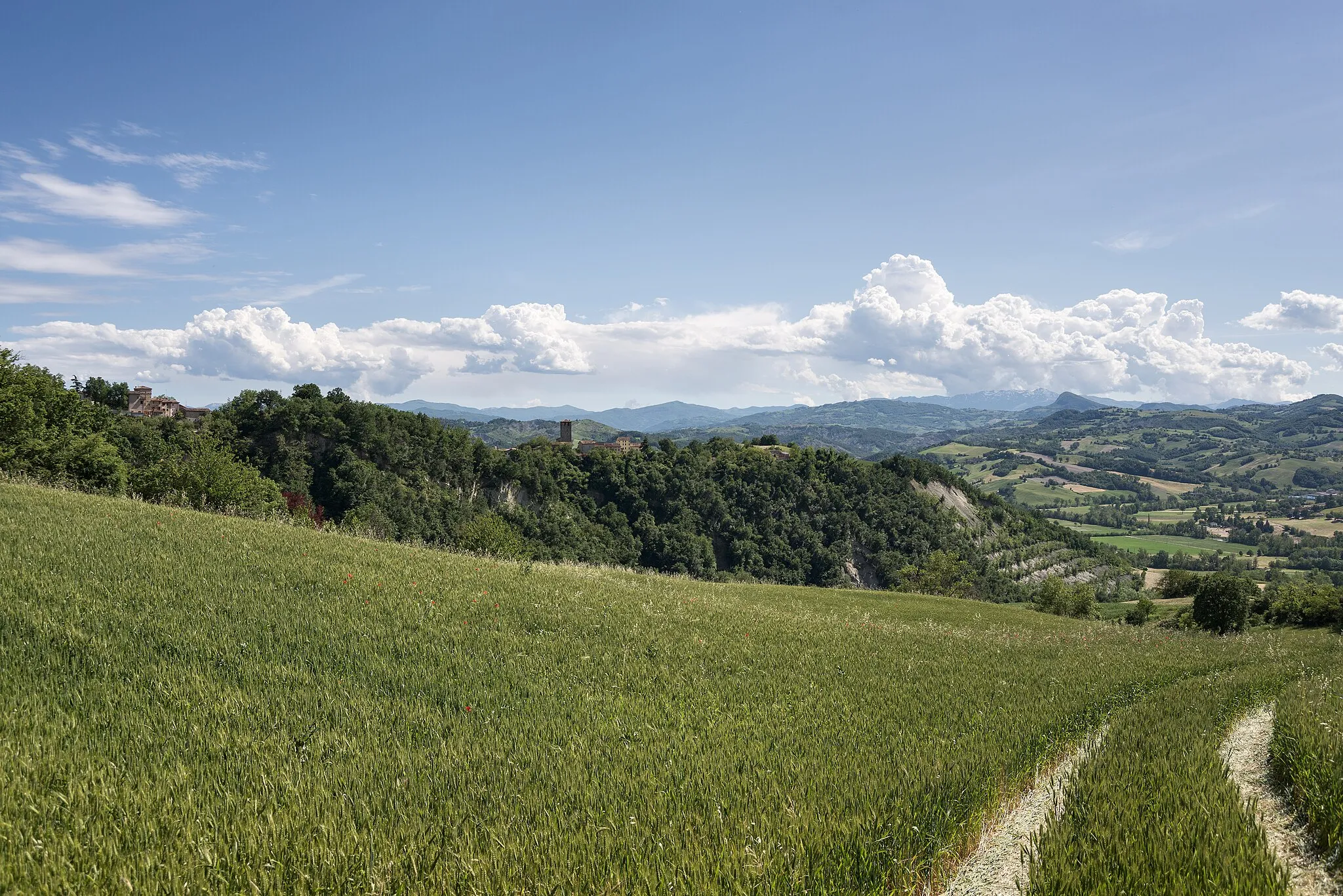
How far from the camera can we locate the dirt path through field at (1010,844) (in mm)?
5164

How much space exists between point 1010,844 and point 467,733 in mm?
5990

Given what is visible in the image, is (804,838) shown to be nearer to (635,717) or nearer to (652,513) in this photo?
(635,717)

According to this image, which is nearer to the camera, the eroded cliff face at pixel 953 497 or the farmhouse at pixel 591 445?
the farmhouse at pixel 591 445

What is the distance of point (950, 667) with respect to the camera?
14.0 metres

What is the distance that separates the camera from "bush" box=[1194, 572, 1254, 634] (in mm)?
47625

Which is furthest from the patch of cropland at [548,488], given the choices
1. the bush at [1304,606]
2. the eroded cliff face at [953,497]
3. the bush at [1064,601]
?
the bush at [1304,606]

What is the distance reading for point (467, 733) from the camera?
749 cm

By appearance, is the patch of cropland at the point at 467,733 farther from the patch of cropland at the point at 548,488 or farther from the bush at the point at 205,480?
the bush at the point at 205,480

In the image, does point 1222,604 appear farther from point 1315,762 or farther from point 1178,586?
point 1178,586

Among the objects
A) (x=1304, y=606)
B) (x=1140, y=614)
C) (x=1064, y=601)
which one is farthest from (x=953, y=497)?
(x=1304, y=606)

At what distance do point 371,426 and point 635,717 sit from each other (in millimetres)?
95848

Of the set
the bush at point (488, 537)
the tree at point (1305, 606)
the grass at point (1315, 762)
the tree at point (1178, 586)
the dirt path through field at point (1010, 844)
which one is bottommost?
the tree at point (1178, 586)

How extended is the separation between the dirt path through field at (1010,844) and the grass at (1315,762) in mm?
1852

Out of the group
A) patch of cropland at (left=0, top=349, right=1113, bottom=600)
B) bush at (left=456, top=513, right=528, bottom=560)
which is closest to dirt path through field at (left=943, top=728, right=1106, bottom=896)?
patch of cropland at (left=0, top=349, right=1113, bottom=600)
